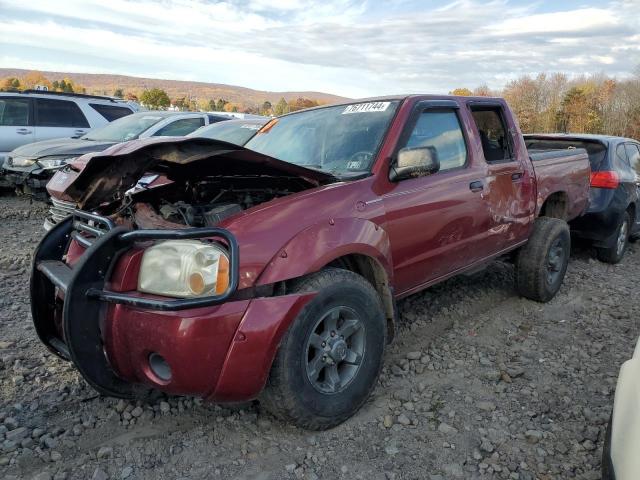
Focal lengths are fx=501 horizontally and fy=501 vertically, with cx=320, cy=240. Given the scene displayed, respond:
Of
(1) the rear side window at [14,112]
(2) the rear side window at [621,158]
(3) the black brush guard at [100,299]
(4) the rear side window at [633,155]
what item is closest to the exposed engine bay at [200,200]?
(3) the black brush guard at [100,299]

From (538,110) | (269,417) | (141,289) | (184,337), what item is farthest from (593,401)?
(538,110)

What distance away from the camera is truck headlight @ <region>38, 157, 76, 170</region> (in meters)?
7.30

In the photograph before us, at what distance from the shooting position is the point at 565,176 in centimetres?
502

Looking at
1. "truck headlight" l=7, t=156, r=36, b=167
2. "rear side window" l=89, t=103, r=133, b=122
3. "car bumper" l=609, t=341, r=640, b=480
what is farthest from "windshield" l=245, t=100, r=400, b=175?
"rear side window" l=89, t=103, r=133, b=122

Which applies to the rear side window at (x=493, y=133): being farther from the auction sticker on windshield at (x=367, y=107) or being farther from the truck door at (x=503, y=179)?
the auction sticker on windshield at (x=367, y=107)

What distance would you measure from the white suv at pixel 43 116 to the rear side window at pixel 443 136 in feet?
28.0

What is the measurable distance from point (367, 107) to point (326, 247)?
1461 millimetres

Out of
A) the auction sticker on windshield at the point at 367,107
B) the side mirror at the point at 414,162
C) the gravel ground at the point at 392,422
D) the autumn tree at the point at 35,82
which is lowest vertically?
the gravel ground at the point at 392,422

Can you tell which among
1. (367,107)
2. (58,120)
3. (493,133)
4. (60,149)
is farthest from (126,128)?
(493,133)

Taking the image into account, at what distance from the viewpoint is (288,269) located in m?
2.36

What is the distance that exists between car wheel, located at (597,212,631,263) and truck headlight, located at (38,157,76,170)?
7414mm

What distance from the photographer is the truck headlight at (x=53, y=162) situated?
7.30m

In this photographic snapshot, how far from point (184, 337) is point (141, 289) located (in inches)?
13.2

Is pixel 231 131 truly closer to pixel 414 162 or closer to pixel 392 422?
pixel 414 162
